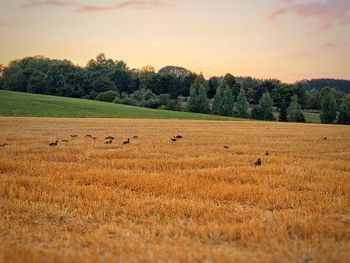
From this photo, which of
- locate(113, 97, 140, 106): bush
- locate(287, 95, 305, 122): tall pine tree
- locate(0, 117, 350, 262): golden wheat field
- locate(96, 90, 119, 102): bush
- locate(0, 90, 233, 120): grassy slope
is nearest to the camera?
locate(0, 117, 350, 262): golden wheat field

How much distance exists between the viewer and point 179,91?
14662cm

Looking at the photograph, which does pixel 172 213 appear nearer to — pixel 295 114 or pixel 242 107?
pixel 295 114

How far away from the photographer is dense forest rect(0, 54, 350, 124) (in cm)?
11025

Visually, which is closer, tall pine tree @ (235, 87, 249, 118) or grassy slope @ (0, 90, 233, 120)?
grassy slope @ (0, 90, 233, 120)

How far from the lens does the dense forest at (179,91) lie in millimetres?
110250

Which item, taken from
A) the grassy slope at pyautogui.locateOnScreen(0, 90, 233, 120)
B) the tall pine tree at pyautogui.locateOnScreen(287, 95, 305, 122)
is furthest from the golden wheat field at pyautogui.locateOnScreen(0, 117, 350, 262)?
the tall pine tree at pyautogui.locateOnScreen(287, 95, 305, 122)

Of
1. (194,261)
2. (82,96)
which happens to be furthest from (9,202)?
(82,96)

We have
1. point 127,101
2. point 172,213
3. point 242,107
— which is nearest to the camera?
point 172,213

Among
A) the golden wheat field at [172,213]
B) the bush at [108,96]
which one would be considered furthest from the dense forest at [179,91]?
the golden wheat field at [172,213]

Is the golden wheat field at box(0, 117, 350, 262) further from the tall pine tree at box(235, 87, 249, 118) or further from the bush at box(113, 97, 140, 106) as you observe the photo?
the tall pine tree at box(235, 87, 249, 118)

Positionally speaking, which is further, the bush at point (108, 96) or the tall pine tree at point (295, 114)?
the bush at point (108, 96)

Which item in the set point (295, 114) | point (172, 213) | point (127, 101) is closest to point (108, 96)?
point (127, 101)

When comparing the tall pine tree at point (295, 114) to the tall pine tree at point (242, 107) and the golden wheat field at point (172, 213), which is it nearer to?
the tall pine tree at point (242, 107)

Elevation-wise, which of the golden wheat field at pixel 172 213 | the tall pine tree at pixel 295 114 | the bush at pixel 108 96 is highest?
the bush at pixel 108 96
